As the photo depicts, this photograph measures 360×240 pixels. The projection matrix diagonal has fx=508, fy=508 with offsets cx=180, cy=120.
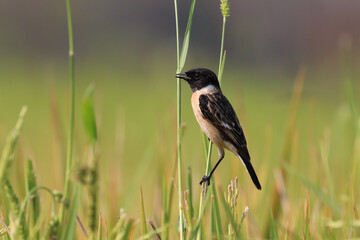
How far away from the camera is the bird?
1.87 m

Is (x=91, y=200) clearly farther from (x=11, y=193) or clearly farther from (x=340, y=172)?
(x=340, y=172)

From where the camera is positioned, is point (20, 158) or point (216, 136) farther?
point (20, 158)

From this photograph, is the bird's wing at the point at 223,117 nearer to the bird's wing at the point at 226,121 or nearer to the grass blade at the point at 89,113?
the bird's wing at the point at 226,121

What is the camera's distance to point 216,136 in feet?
6.12

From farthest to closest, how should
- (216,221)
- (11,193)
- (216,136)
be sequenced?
(216,136) < (216,221) < (11,193)

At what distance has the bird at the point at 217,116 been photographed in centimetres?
187

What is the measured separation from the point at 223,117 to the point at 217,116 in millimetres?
26

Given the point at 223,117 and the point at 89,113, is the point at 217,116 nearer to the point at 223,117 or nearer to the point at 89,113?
the point at 223,117

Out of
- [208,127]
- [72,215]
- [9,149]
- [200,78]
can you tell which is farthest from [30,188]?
[200,78]

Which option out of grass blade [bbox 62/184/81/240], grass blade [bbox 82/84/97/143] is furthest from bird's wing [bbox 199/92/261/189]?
grass blade [bbox 82/84/97/143]

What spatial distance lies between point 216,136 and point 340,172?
1.89 meters

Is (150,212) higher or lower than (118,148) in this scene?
lower

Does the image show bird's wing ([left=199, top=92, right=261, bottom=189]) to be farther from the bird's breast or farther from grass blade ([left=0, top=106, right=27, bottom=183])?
grass blade ([left=0, top=106, right=27, bottom=183])

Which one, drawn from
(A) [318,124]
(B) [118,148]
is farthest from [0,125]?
(A) [318,124]
